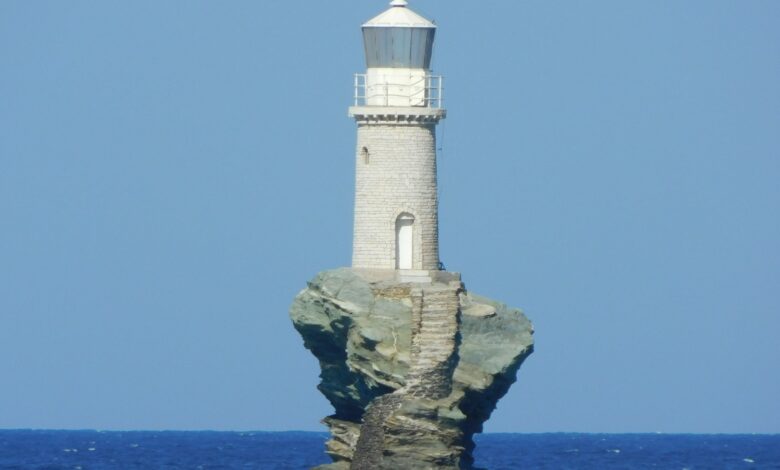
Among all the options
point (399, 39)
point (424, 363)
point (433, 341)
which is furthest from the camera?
point (399, 39)

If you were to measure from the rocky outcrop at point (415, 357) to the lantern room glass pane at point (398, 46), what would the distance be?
6.34 meters

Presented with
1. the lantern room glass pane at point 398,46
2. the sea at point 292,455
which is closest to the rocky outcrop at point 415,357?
the lantern room glass pane at point 398,46

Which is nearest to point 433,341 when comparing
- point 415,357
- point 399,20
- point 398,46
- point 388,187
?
point 415,357

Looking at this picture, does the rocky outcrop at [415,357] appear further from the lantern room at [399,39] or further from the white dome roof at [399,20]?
the white dome roof at [399,20]

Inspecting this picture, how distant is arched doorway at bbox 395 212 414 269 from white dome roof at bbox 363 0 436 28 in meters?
5.58

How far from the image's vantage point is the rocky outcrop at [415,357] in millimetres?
63406

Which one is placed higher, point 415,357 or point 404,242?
point 404,242

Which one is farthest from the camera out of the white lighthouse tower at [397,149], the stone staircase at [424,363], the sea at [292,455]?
the sea at [292,455]

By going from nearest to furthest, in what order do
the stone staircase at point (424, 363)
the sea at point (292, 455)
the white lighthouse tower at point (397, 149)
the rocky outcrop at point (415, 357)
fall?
1. the rocky outcrop at point (415, 357)
2. the stone staircase at point (424, 363)
3. the white lighthouse tower at point (397, 149)
4. the sea at point (292, 455)

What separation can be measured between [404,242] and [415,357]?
519cm

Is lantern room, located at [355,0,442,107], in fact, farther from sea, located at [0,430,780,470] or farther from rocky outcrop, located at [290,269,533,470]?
sea, located at [0,430,780,470]

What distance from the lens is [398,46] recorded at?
6844cm

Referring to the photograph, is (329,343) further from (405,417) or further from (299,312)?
(405,417)

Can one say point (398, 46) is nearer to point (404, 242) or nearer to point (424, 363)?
point (404, 242)
